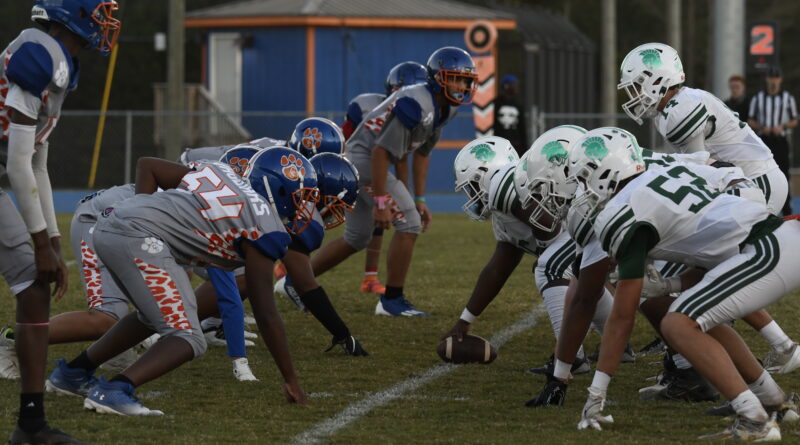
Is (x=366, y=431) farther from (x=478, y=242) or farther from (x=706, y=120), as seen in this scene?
(x=478, y=242)

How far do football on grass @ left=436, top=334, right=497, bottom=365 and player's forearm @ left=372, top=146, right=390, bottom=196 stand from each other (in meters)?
1.97

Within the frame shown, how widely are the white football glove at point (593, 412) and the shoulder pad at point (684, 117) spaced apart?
1970 millimetres

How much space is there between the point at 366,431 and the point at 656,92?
8.12 ft

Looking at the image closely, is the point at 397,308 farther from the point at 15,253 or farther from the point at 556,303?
the point at 15,253

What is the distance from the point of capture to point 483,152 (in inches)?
253

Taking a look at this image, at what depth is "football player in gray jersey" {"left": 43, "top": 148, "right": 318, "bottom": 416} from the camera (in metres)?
4.98

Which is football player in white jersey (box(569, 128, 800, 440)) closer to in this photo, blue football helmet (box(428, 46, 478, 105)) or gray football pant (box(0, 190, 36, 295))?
gray football pant (box(0, 190, 36, 295))

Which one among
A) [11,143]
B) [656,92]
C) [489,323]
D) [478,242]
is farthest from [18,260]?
[478,242]

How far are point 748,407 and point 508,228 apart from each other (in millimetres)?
1948

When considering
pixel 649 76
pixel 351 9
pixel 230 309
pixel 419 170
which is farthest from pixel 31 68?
pixel 351 9

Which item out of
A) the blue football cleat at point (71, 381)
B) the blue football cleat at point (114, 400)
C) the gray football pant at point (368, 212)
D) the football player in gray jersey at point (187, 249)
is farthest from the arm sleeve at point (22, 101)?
the gray football pant at point (368, 212)

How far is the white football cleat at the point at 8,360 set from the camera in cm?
594

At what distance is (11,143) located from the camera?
448 cm

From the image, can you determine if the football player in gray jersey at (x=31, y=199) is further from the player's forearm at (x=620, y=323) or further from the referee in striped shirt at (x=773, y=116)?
the referee in striped shirt at (x=773, y=116)
